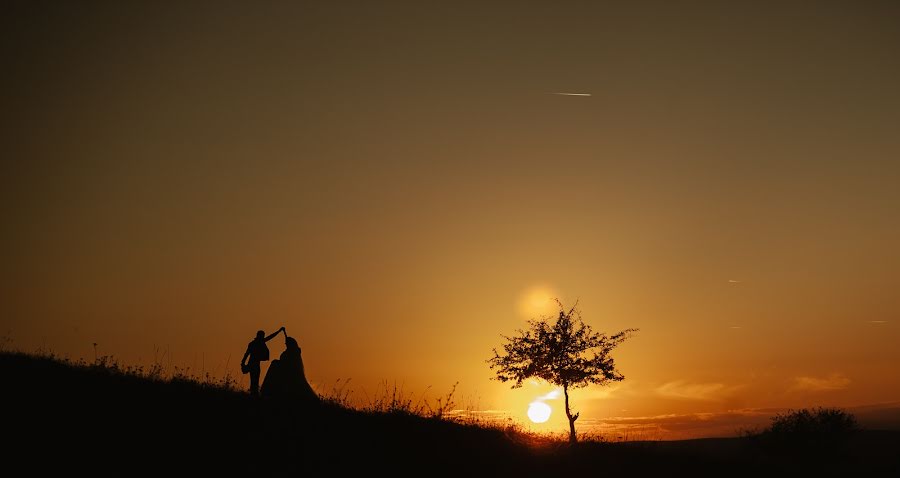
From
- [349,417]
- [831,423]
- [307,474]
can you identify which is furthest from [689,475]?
[831,423]

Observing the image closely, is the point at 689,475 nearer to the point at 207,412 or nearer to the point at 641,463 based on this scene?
the point at 641,463

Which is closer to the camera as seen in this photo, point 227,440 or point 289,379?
point 227,440

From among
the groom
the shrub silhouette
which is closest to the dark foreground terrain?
the groom

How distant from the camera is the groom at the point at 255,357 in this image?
75.8 feet

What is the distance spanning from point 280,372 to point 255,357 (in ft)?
3.64

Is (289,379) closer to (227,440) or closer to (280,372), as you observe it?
(280,372)

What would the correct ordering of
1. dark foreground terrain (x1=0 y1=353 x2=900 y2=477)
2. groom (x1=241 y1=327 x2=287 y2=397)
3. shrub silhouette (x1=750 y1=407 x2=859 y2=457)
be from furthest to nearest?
shrub silhouette (x1=750 y1=407 x2=859 y2=457)
groom (x1=241 y1=327 x2=287 y2=397)
dark foreground terrain (x1=0 y1=353 x2=900 y2=477)

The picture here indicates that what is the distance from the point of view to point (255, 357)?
23.3 metres

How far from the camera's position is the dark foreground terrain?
13.8m

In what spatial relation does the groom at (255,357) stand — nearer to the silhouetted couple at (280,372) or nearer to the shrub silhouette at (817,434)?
the silhouetted couple at (280,372)

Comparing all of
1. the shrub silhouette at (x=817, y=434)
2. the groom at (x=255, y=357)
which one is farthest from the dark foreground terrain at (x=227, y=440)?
the shrub silhouette at (x=817, y=434)

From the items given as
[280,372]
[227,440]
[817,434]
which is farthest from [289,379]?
[817,434]

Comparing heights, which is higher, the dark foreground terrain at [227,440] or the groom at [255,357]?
the groom at [255,357]

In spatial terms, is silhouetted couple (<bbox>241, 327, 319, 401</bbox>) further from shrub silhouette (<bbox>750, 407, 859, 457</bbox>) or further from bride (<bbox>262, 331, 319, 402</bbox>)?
shrub silhouette (<bbox>750, 407, 859, 457</bbox>)
